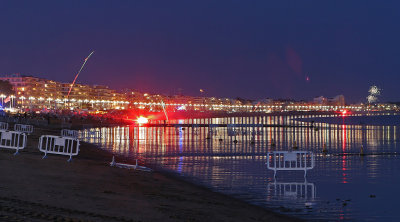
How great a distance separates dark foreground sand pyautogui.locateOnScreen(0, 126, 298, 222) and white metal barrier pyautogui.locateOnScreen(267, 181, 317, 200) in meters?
1.79

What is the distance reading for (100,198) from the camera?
28.8ft

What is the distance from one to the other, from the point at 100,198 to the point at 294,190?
605cm

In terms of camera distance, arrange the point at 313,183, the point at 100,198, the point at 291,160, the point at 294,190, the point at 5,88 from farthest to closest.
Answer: the point at 5,88, the point at 291,160, the point at 313,183, the point at 294,190, the point at 100,198

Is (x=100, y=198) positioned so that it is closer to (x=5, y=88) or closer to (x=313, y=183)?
(x=313, y=183)

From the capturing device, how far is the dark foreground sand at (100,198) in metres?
7.14

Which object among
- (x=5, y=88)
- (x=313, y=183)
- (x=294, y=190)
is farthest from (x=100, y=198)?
(x=5, y=88)

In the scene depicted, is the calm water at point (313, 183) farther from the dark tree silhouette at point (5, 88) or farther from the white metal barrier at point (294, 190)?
the dark tree silhouette at point (5, 88)

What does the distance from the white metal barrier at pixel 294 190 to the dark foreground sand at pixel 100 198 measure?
1789mm

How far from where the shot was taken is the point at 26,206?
279 inches

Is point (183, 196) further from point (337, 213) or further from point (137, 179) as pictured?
point (337, 213)

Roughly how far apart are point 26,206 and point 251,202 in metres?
5.59

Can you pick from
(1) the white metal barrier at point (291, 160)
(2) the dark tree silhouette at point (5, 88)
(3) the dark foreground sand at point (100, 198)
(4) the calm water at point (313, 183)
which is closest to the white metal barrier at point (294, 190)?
(4) the calm water at point (313, 183)

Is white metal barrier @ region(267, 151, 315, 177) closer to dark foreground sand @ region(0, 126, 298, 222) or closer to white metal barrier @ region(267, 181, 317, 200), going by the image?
white metal barrier @ region(267, 181, 317, 200)

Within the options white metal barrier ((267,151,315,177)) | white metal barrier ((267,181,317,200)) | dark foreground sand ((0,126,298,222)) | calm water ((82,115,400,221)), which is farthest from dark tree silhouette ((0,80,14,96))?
white metal barrier ((267,181,317,200))
